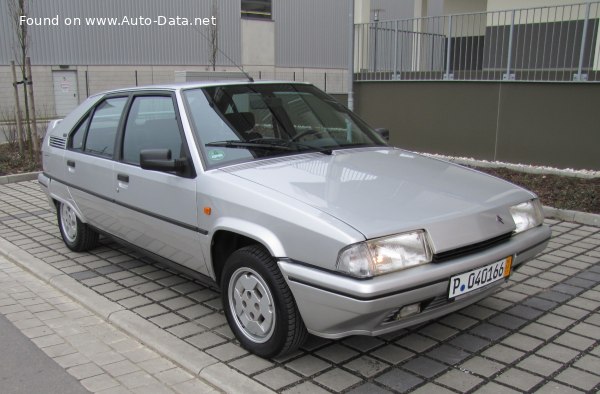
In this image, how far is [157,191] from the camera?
3965 mm

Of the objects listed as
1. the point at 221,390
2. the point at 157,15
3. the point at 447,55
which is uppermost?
the point at 157,15

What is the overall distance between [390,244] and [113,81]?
26552 millimetres

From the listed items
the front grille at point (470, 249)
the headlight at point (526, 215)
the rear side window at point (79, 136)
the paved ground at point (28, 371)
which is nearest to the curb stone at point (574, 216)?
the headlight at point (526, 215)

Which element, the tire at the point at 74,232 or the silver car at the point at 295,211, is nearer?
the silver car at the point at 295,211

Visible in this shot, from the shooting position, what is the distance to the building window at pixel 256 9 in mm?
30328

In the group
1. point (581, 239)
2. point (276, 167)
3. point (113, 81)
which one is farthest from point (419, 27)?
point (113, 81)

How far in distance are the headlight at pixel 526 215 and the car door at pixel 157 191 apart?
6.74 ft

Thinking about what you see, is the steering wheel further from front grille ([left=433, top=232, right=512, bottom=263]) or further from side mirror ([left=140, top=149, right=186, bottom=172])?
front grille ([left=433, top=232, right=512, bottom=263])

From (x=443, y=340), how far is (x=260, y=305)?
1225 mm

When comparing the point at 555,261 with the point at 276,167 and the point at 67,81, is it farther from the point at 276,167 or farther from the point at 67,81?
the point at 67,81

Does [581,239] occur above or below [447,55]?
below

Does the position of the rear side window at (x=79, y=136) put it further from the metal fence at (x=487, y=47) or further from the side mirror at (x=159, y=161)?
the metal fence at (x=487, y=47)

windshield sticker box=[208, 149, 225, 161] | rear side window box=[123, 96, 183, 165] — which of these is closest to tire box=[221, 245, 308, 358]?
windshield sticker box=[208, 149, 225, 161]

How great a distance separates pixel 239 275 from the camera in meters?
3.38
